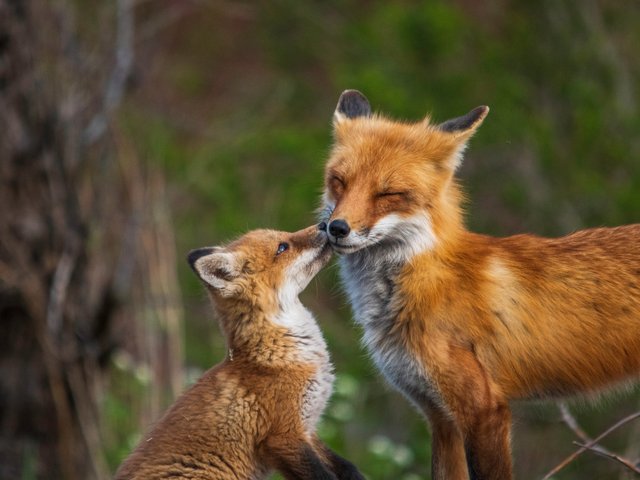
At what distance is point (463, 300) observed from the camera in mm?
5398

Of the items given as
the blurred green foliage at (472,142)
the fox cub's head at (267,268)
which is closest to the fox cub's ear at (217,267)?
the fox cub's head at (267,268)

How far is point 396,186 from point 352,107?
38.8 inches

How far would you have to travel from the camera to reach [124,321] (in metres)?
9.63

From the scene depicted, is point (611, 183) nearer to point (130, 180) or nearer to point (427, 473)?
point (427, 473)

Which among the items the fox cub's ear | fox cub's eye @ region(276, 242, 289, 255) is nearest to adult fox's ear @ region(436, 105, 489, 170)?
fox cub's eye @ region(276, 242, 289, 255)

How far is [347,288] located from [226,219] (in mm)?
6305

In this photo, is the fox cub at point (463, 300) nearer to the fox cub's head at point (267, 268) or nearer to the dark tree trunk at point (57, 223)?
the fox cub's head at point (267, 268)

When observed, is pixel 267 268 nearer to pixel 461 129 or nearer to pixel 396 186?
pixel 396 186

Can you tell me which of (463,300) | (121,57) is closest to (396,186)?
(463,300)

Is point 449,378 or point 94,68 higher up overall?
point 94,68

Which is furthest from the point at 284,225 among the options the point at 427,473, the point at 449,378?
the point at 449,378

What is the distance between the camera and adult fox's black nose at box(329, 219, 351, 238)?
5.21 meters

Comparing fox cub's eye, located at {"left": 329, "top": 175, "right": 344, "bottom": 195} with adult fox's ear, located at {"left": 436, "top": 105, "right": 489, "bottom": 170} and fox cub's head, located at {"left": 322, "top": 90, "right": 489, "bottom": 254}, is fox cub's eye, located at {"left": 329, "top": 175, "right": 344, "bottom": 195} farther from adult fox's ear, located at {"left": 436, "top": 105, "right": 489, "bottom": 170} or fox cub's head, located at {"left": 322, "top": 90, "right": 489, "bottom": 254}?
adult fox's ear, located at {"left": 436, "top": 105, "right": 489, "bottom": 170}

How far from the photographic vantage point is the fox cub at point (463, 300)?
17.2ft
